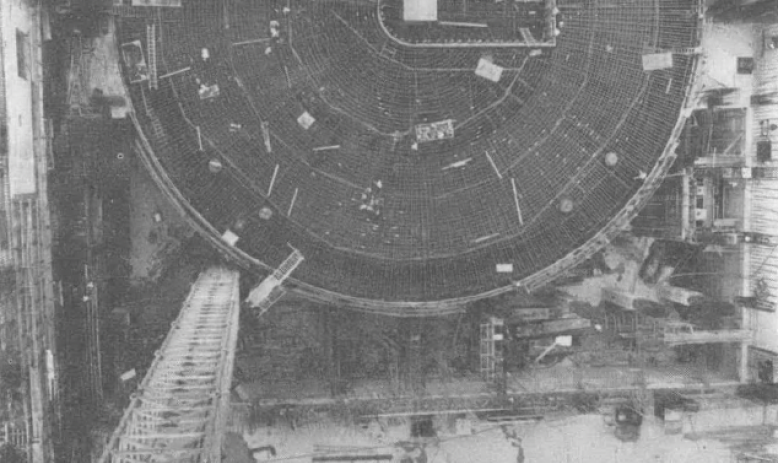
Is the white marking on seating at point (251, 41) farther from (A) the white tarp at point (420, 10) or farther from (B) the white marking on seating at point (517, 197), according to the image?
(B) the white marking on seating at point (517, 197)

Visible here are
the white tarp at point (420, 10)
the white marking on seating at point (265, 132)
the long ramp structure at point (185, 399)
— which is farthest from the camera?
the white tarp at point (420, 10)

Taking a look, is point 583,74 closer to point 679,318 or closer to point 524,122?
point 524,122

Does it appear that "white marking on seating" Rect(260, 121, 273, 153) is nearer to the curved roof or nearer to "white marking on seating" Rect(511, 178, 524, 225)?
the curved roof

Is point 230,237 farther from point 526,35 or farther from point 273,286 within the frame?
point 526,35

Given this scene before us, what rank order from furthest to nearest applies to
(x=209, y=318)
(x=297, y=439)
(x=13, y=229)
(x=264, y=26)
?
(x=297, y=439) < (x=264, y=26) < (x=13, y=229) < (x=209, y=318)

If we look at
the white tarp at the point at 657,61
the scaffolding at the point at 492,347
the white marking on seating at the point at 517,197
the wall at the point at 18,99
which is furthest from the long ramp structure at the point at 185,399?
the white tarp at the point at 657,61

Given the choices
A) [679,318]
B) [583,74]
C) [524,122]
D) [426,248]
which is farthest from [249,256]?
[679,318]

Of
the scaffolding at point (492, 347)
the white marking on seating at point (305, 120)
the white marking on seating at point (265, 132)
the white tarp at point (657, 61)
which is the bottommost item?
the scaffolding at point (492, 347)
